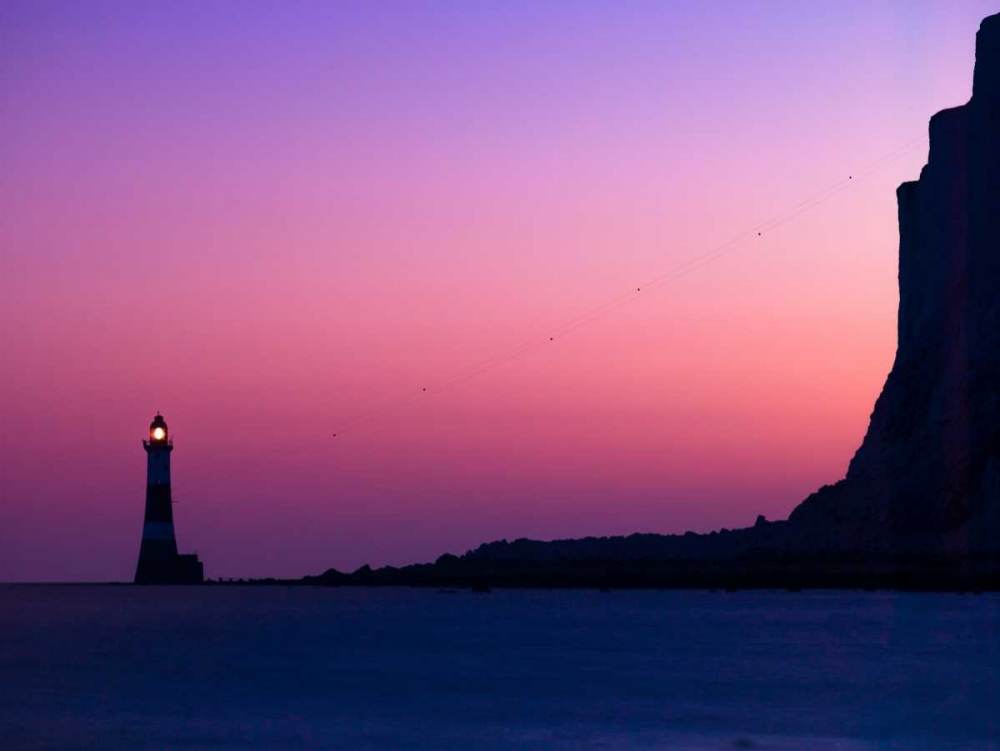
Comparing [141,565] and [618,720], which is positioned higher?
[141,565]

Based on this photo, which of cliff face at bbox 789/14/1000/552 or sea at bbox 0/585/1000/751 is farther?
cliff face at bbox 789/14/1000/552

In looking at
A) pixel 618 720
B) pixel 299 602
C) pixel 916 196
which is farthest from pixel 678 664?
pixel 299 602

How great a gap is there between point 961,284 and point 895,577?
33.4 ft

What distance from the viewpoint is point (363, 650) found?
33.5m

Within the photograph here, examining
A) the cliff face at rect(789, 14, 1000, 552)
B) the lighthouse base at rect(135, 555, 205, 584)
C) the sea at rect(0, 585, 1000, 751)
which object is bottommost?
the sea at rect(0, 585, 1000, 751)

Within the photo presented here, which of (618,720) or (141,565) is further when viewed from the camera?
(141,565)

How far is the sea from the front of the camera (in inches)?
728

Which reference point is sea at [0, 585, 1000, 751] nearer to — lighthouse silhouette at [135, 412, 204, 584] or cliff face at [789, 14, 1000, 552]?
cliff face at [789, 14, 1000, 552]

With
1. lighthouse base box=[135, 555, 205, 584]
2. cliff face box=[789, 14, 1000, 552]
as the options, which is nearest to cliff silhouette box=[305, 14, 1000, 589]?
cliff face box=[789, 14, 1000, 552]

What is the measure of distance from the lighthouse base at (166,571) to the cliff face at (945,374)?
76.9ft

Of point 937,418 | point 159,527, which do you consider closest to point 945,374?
point 937,418

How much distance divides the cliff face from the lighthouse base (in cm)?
2344

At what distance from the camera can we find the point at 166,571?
201 ft

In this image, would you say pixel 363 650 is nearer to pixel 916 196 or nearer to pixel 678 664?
pixel 678 664
